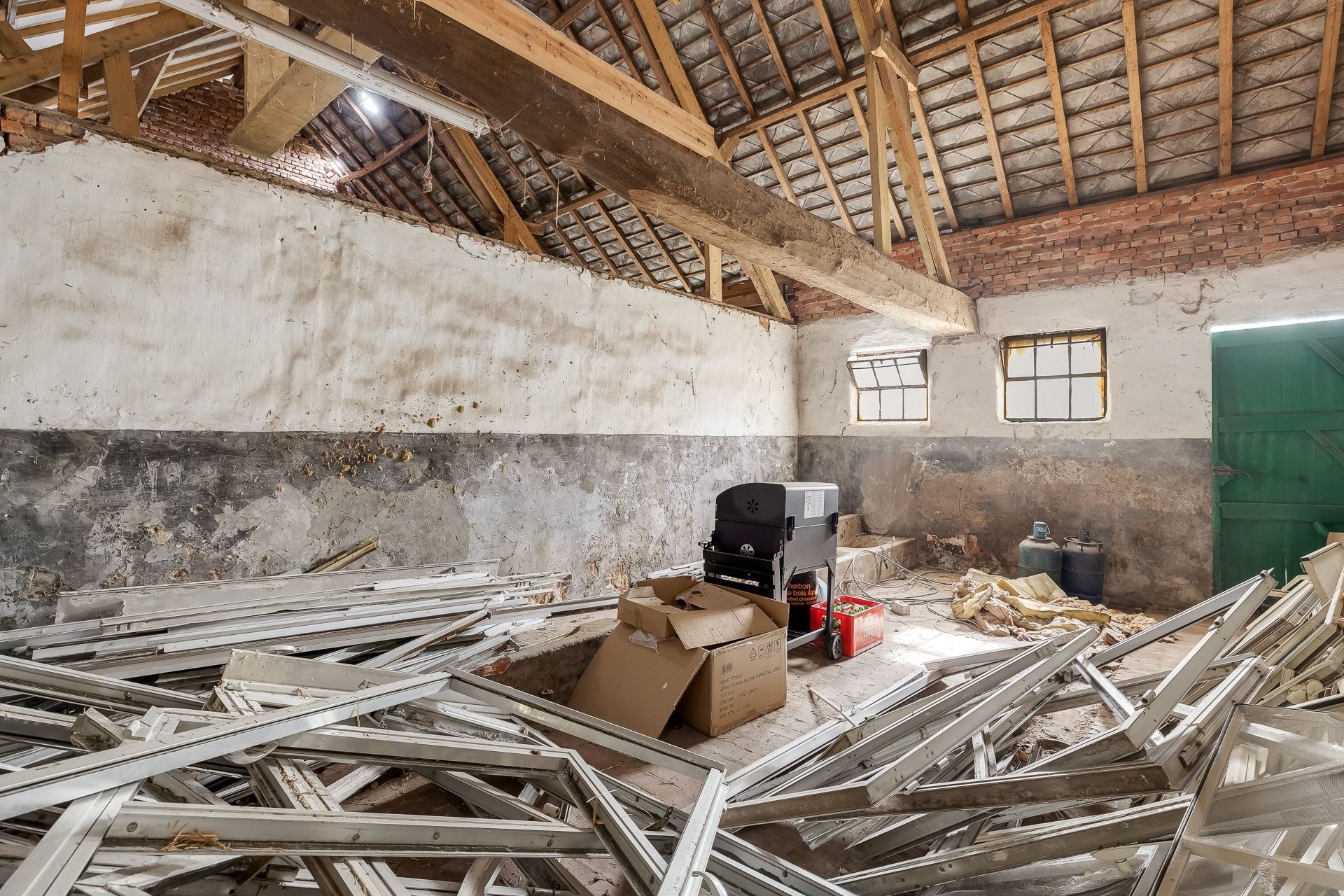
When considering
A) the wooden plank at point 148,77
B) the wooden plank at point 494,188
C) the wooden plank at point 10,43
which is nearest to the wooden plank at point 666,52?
the wooden plank at point 494,188

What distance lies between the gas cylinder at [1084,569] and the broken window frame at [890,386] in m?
2.15

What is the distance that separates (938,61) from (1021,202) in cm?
190

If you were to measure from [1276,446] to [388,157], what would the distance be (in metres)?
11.1

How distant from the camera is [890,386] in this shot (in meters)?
7.86

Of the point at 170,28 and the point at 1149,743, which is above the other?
the point at 170,28

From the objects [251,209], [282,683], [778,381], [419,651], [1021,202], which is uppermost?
[1021,202]

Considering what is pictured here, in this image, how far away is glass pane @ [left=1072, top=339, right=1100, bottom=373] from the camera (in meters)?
6.30

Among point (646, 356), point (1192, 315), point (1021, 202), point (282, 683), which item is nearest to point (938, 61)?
point (1021, 202)

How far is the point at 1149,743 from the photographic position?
7.68 ft

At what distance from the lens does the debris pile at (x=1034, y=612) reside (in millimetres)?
4957

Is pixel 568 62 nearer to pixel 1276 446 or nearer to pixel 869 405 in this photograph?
pixel 869 405

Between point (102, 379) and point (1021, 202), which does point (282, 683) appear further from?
point (1021, 202)

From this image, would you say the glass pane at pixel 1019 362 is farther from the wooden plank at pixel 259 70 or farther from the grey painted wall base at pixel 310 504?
the wooden plank at pixel 259 70

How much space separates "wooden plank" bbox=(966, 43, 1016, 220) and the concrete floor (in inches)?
172
